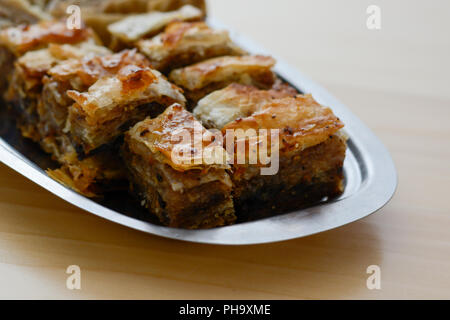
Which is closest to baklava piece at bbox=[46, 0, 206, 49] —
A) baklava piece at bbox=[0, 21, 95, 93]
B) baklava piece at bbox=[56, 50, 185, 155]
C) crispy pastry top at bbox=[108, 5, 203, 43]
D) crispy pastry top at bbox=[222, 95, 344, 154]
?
crispy pastry top at bbox=[108, 5, 203, 43]

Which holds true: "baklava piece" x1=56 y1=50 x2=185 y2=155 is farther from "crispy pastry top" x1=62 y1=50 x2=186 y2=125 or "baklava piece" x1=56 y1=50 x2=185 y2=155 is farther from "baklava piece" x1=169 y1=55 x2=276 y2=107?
"baklava piece" x1=169 y1=55 x2=276 y2=107

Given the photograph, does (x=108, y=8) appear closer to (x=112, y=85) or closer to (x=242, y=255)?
(x=112, y=85)

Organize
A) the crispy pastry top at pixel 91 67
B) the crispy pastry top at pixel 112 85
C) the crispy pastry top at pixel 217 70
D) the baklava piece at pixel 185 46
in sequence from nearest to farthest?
1. the crispy pastry top at pixel 112 85
2. the crispy pastry top at pixel 91 67
3. the crispy pastry top at pixel 217 70
4. the baklava piece at pixel 185 46

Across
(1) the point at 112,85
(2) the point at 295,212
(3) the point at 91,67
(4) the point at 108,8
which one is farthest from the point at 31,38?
(2) the point at 295,212

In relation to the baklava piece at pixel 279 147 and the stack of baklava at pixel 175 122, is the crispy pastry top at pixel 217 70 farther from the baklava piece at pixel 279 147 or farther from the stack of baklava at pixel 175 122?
the baklava piece at pixel 279 147

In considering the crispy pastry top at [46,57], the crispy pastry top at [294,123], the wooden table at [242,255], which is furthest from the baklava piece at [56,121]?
the crispy pastry top at [294,123]
